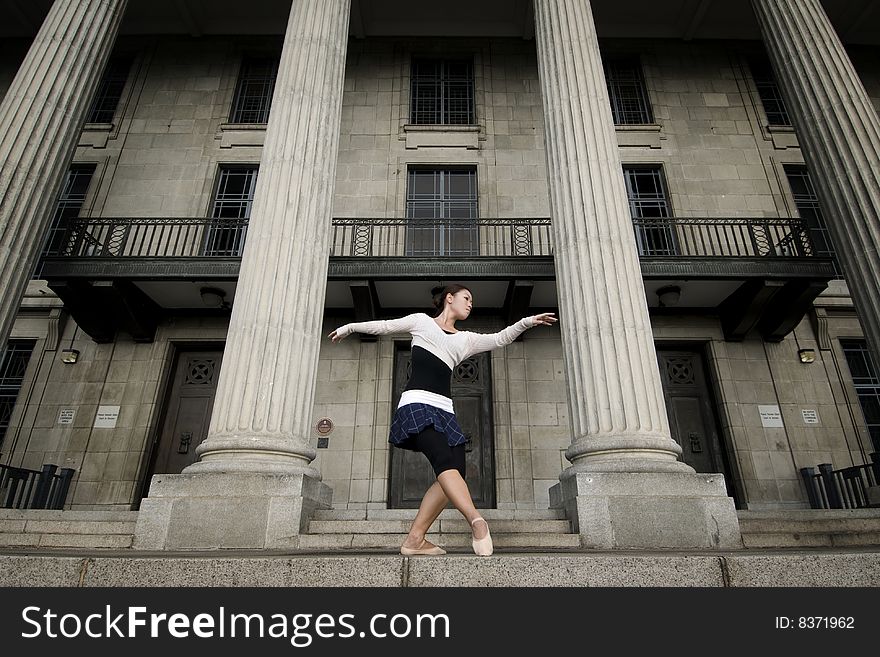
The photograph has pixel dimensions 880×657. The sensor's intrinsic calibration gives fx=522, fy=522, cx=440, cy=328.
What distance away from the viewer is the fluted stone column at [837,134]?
735 cm

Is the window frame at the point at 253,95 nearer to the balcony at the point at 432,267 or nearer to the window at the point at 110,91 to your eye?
the window at the point at 110,91

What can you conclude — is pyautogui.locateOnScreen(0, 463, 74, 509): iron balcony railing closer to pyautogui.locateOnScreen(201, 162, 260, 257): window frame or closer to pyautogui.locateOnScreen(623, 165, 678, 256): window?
pyautogui.locateOnScreen(201, 162, 260, 257): window frame

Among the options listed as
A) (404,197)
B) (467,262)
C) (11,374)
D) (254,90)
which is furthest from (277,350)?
(254,90)

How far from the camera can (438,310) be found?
3855 mm

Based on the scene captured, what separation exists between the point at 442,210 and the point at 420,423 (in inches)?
379

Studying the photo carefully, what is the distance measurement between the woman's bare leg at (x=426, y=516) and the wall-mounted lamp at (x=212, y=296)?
8.48 metres

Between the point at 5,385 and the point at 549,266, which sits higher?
the point at 549,266

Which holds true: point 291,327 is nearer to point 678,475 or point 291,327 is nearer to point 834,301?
point 678,475

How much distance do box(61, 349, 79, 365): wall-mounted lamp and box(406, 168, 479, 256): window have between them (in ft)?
23.3

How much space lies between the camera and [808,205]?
40.4ft

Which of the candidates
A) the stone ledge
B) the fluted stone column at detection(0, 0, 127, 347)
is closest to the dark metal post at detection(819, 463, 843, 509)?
the stone ledge

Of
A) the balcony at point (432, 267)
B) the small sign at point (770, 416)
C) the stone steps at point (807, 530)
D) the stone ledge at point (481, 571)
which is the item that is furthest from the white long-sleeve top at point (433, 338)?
the small sign at point (770, 416)

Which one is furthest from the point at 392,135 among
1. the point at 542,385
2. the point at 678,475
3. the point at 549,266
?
the point at 678,475
